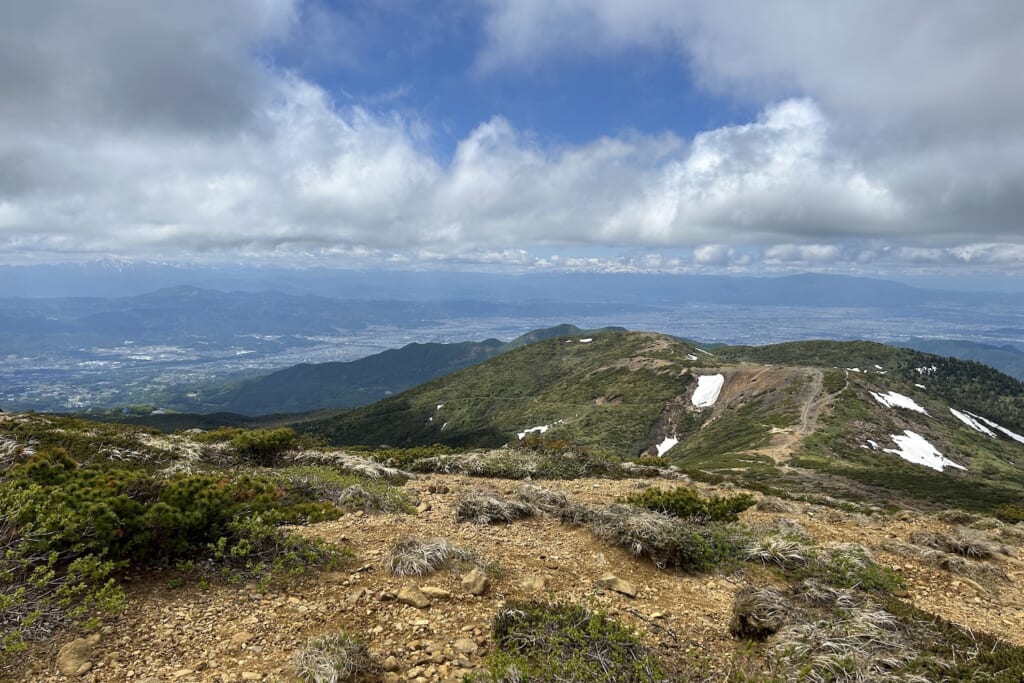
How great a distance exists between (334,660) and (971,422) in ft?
327

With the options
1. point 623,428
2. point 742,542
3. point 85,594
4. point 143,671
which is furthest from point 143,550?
point 623,428

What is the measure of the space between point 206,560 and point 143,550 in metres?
0.92

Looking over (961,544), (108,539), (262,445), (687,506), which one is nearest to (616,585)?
(687,506)

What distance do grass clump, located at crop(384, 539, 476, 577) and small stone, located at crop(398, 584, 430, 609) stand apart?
1.66ft

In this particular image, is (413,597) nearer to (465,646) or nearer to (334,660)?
(465,646)

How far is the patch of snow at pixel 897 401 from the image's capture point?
226ft

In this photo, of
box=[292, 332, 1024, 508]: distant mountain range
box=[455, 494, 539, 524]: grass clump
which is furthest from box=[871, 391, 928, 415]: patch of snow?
box=[455, 494, 539, 524]: grass clump

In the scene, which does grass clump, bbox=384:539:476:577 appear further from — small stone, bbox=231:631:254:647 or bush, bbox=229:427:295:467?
bush, bbox=229:427:295:467

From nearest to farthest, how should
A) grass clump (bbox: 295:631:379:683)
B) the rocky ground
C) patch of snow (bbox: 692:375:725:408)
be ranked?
grass clump (bbox: 295:631:379:683)
the rocky ground
patch of snow (bbox: 692:375:725:408)

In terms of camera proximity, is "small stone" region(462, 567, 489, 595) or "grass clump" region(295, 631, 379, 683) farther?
"small stone" region(462, 567, 489, 595)

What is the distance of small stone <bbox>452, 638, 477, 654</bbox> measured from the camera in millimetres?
6281

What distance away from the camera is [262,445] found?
18.7 meters

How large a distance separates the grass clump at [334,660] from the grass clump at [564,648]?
1527 mm

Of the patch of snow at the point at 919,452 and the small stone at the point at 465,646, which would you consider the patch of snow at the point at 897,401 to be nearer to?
the patch of snow at the point at 919,452
